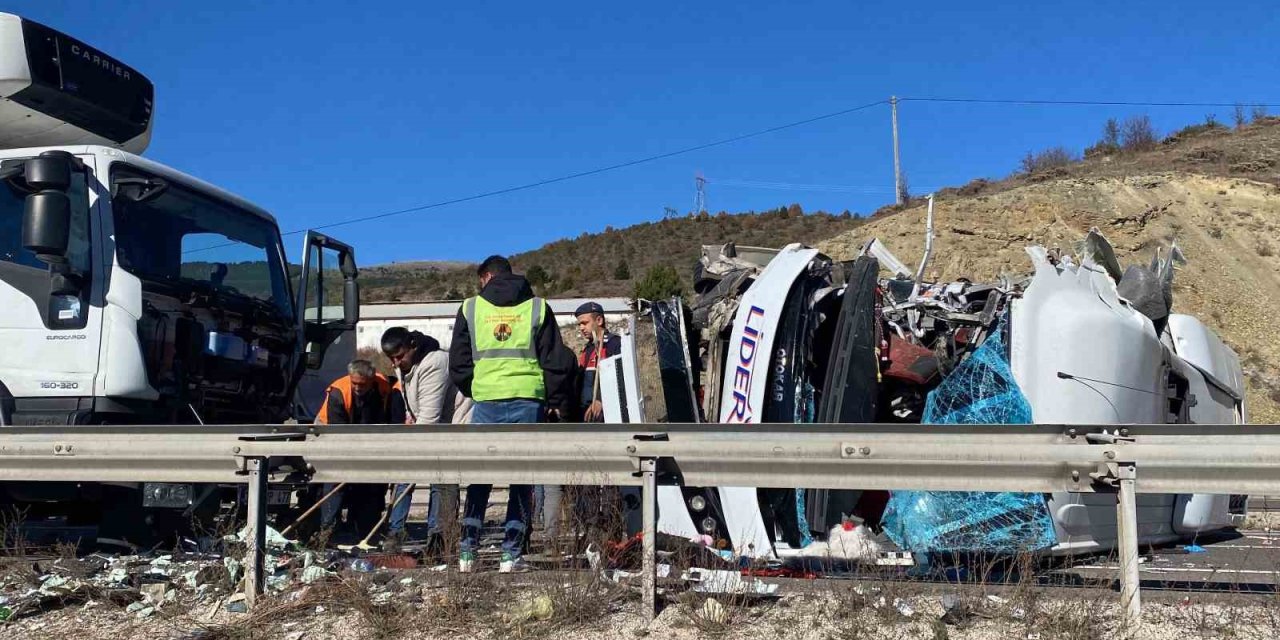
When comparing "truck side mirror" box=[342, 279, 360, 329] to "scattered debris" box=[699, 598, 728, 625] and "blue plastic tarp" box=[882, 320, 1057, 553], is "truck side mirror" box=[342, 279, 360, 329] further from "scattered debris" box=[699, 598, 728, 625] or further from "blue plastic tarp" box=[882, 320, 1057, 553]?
"scattered debris" box=[699, 598, 728, 625]

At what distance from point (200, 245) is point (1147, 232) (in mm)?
27153

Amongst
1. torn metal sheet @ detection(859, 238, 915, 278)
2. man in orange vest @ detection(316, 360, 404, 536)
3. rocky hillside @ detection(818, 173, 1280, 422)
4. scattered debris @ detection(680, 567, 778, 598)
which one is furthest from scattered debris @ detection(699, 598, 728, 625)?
rocky hillside @ detection(818, 173, 1280, 422)

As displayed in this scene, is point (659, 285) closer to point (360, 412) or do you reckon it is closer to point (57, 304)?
point (360, 412)

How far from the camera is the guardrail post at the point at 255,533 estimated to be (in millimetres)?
4441

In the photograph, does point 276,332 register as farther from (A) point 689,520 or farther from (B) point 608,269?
(B) point 608,269

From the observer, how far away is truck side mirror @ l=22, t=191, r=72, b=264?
5.54 m

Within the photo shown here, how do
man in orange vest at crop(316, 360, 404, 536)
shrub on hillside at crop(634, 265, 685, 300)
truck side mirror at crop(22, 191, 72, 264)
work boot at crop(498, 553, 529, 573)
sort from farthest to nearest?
shrub on hillside at crop(634, 265, 685, 300) → man in orange vest at crop(316, 360, 404, 536) → truck side mirror at crop(22, 191, 72, 264) → work boot at crop(498, 553, 529, 573)

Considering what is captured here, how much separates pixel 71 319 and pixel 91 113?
6.08 feet

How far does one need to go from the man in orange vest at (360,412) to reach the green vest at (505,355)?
1.32m

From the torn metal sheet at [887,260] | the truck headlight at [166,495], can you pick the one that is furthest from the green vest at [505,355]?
the torn metal sheet at [887,260]

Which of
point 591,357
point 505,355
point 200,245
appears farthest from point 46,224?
point 591,357

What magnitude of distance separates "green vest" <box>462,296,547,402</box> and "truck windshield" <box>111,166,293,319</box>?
191cm

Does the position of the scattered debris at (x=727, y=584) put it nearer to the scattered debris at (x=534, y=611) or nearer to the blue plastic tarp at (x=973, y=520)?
the scattered debris at (x=534, y=611)

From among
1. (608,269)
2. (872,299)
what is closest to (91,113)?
(872,299)
